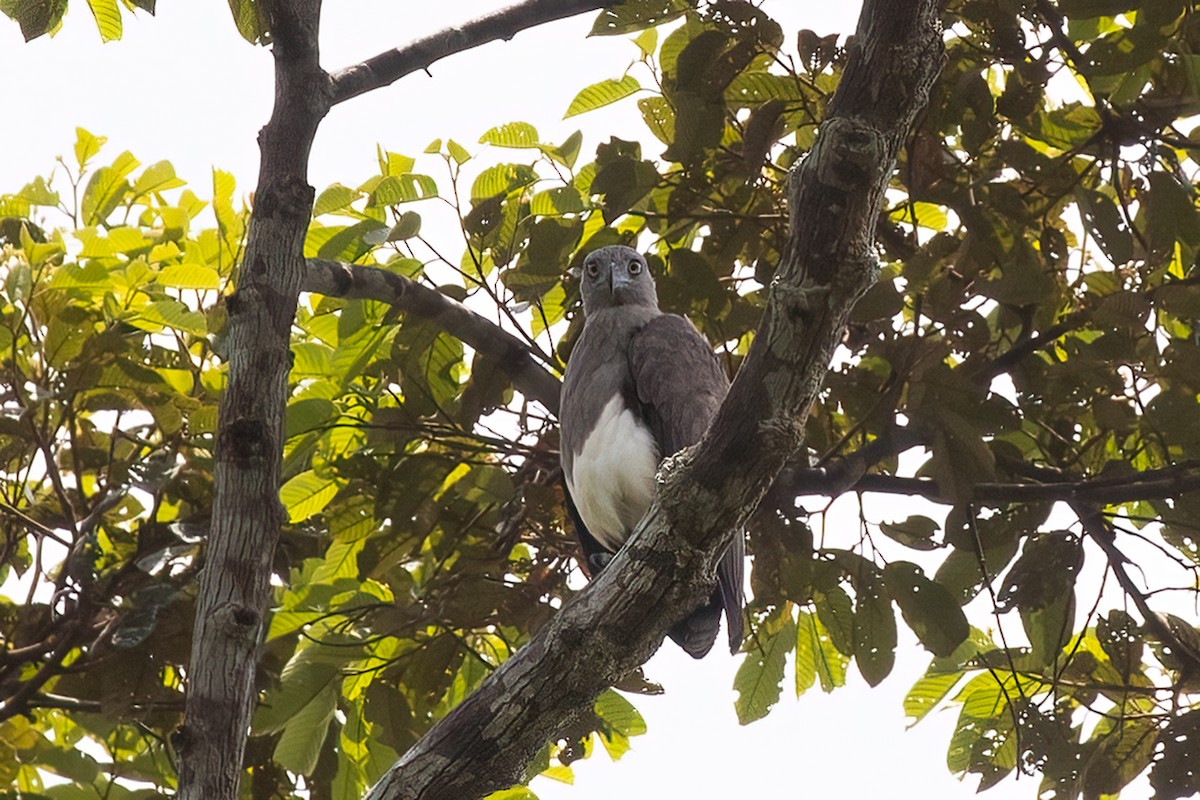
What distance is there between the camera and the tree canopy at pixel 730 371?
10.9 ft

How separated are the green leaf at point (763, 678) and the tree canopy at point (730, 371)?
0.04 ft

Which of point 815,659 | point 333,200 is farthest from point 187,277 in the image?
point 815,659

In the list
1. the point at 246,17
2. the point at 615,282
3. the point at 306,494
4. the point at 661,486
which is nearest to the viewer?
the point at 661,486

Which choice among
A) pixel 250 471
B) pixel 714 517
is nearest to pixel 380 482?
pixel 250 471

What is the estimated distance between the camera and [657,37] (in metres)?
3.87

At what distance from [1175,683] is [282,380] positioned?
8.47ft

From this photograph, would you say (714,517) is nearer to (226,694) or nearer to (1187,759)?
(226,694)

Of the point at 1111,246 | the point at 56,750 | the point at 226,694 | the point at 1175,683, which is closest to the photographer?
the point at 226,694

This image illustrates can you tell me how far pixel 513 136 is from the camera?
3.88 m

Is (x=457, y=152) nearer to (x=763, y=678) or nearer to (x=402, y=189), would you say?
(x=402, y=189)

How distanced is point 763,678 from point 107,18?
2646 millimetres

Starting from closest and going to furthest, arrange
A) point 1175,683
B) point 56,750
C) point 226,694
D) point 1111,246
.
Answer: point 226,694 → point 1111,246 → point 1175,683 → point 56,750

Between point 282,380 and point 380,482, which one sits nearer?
point 282,380

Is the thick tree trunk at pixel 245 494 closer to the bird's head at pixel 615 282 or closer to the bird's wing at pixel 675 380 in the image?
the bird's wing at pixel 675 380
